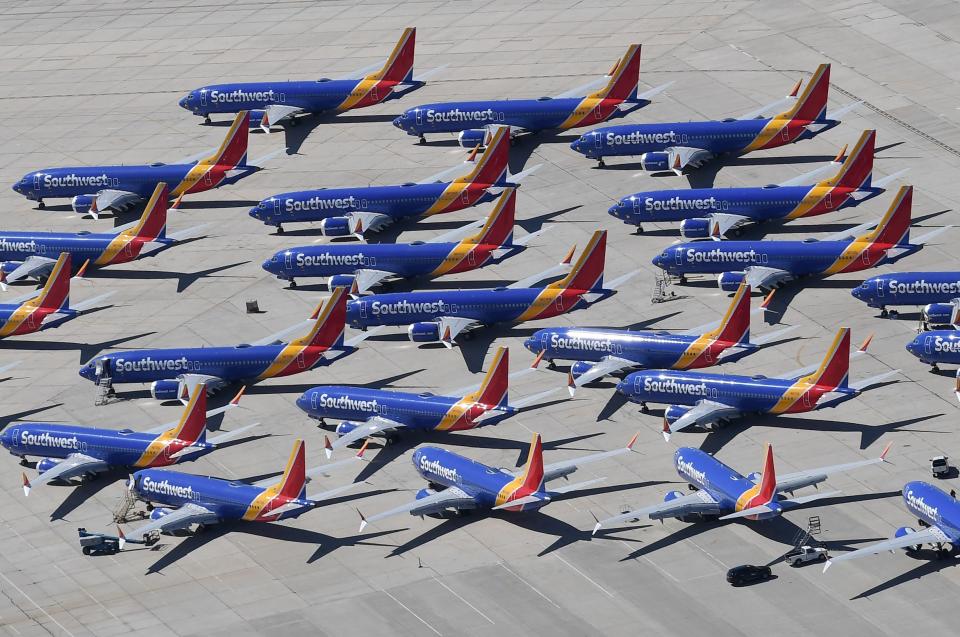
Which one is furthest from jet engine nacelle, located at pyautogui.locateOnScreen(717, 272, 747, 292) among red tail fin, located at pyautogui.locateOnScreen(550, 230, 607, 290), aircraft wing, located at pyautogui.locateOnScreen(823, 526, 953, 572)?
aircraft wing, located at pyautogui.locateOnScreen(823, 526, 953, 572)

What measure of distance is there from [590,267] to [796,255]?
16362mm

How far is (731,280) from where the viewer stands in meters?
193

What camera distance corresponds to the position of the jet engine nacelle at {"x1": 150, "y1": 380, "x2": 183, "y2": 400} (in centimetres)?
18462

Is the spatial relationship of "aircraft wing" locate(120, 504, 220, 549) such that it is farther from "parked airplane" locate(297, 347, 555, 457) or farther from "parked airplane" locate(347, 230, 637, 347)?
"parked airplane" locate(347, 230, 637, 347)

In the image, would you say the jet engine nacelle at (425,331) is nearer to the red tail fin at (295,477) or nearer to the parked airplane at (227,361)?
the parked airplane at (227,361)

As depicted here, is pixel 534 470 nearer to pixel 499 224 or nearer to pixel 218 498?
pixel 218 498

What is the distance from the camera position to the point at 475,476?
548 ft

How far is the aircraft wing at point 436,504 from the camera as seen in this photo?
166 m

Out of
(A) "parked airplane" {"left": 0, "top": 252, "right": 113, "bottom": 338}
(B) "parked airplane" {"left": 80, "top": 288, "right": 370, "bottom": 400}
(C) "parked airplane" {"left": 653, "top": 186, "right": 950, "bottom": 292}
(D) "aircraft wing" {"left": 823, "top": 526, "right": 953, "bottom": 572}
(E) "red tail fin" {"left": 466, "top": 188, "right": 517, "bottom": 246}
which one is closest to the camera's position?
(D) "aircraft wing" {"left": 823, "top": 526, "right": 953, "bottom": 572}

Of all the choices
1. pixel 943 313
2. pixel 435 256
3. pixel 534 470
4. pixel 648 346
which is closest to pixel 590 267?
pixel 648 346

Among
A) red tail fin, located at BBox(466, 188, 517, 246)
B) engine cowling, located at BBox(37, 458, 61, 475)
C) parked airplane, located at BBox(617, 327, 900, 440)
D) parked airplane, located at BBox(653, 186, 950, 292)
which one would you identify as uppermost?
red tail fin, located at BBox(466, 188, 517, 246)

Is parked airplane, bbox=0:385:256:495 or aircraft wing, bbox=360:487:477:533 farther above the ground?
parked airplane, bbox=0:385:256:495

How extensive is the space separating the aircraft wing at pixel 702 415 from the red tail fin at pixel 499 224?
29.5 metres

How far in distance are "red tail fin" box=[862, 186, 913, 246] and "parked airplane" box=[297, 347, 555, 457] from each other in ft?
102
